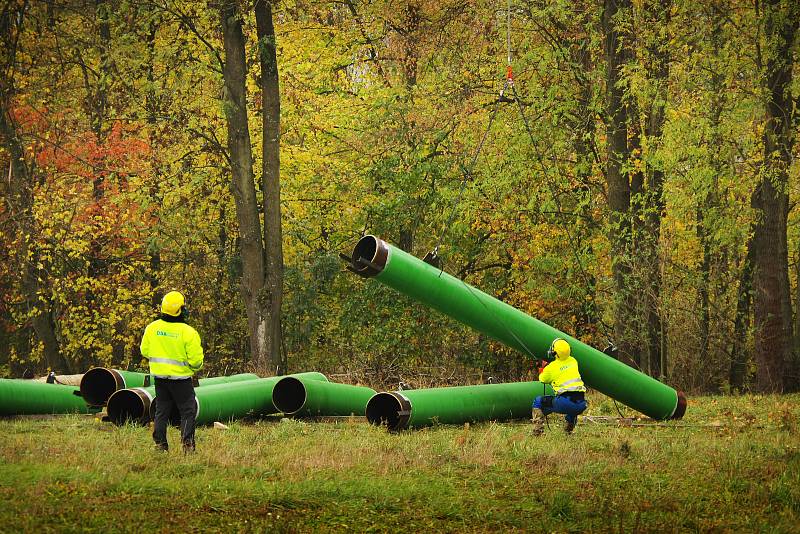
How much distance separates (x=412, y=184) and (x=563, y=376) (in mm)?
15880

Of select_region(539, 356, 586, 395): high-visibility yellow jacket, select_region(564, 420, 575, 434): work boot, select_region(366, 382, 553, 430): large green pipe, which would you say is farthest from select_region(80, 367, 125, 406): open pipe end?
select_region(564, 420, 575, 434): work boot

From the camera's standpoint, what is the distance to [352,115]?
102ft

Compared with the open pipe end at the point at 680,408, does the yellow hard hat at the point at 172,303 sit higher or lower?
higher

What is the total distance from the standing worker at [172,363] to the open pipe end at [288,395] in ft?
12.8

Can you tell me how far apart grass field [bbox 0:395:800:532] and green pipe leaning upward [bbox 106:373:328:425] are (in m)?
0.33

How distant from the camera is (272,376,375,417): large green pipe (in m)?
15.8

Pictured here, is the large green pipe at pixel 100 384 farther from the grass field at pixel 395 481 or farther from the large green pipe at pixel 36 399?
the grass field at pixel 395 481

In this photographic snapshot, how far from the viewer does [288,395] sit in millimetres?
16031

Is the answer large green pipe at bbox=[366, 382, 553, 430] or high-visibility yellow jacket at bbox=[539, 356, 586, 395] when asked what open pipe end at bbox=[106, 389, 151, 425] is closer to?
large green pipe at bbox=[366, 382, 553, 430]

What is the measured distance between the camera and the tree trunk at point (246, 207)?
23.7 meters

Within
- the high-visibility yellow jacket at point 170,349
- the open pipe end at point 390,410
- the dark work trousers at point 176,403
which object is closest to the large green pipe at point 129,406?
the dark work trousers at point 176,403

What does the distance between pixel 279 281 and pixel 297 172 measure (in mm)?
7256

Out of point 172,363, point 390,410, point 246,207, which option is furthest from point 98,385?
point 246,207

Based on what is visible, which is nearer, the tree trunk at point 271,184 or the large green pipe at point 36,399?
the large green pipe at point 36,399
